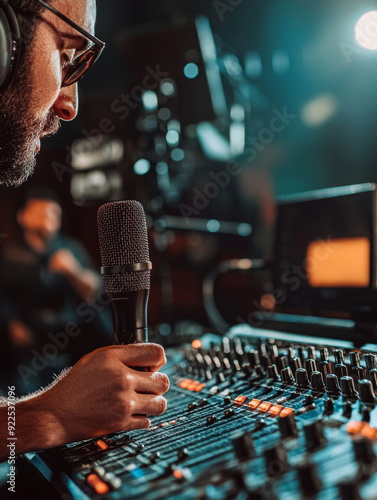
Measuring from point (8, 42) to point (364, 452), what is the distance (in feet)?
2.92

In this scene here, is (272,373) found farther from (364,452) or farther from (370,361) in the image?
(364,452)

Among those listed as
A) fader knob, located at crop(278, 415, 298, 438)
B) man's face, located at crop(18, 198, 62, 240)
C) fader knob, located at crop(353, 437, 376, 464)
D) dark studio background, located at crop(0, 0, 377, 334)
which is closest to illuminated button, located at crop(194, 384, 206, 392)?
fader knob, located at crop(278, 415, 298, 438)

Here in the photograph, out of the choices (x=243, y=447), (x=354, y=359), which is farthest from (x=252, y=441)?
(x=354, y=359)

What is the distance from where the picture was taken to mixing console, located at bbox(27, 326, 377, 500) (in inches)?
19.1

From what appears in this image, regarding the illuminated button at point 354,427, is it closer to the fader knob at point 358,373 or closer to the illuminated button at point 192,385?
the fader knob at point 358,373

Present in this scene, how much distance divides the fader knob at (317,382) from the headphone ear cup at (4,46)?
32.0 inches

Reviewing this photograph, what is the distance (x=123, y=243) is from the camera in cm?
81

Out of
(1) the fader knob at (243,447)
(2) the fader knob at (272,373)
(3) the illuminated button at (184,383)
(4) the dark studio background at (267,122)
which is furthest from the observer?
(4) the dark studio background at (267,122)

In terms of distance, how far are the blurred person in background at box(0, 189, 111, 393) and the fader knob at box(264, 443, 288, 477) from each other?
8.74 ft

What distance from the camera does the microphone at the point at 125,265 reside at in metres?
0.81

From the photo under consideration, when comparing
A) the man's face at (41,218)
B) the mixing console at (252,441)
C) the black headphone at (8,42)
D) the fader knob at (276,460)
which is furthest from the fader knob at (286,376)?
the man's face at (41,218)

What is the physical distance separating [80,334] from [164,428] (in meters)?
2.60

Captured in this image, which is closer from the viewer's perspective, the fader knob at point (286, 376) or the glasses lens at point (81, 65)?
the fader knob at point (286, 376)

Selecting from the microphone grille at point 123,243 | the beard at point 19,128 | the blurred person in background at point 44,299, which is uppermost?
the beard at point 19,128
